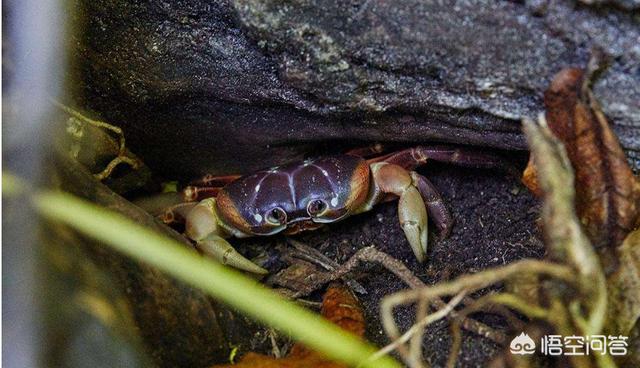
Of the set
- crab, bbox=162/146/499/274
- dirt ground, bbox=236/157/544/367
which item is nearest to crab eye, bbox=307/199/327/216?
crab, bbox=162/146/499/274

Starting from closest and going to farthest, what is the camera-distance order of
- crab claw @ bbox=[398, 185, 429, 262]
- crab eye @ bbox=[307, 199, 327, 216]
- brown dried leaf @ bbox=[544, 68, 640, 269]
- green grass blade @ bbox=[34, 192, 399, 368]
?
green grass blade @ bbox=[34, 192, 399, 368] → brown dried leaf @ bbox=[544, 68, 640, 269] → crab claw @ bbox=[398, 185, 429, 262] → crab eye @ bbox=[307, 199, 327, 216]

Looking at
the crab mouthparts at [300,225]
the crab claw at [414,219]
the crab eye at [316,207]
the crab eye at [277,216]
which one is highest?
the crab claw at [414,219]

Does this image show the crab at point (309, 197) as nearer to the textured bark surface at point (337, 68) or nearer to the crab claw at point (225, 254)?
the crab claw at point (225, 254)

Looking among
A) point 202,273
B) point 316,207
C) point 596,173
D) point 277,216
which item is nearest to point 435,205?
point 316,207

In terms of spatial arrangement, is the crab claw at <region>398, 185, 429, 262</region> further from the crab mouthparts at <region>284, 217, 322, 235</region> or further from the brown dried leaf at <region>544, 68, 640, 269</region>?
the brown dried leaf at <region>544, 68, 640, 269</region>

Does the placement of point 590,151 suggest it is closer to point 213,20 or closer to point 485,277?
point 485,277

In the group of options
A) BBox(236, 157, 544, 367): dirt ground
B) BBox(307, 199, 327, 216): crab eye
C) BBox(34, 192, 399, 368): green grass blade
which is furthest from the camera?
BBox(307, 199, 327, 216): crab eye

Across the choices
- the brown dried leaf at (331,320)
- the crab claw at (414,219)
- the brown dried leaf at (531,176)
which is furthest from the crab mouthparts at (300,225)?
the brown dried leaf at (531,176)
